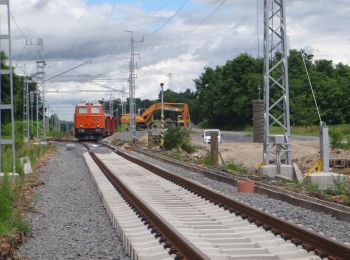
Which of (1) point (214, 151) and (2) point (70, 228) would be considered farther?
(1) point (214, 151)

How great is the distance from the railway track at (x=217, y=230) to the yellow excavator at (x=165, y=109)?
49.5 metres

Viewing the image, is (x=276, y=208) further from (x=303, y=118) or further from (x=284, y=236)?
(x=303, y=118)

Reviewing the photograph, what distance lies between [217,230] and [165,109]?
2556 inches

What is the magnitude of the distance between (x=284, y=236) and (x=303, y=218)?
8.69 ft

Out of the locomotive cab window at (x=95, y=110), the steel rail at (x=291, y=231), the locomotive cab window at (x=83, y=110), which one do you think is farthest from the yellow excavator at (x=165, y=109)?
the steel rail at (x=291, y=231)

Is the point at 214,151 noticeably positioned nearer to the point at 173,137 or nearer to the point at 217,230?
the point at 173,137

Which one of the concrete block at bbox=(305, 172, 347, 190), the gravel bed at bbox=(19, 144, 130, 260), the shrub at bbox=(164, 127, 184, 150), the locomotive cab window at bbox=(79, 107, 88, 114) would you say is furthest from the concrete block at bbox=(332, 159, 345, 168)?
the locomotive cab window at bbox=(79, 107, 88, 114)

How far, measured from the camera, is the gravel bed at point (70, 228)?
30.9ft

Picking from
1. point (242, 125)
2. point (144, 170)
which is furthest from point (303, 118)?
point (144, 170)

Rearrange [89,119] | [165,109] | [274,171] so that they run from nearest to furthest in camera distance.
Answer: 1. [274,171]
2. [89,119]
3. [165,109]

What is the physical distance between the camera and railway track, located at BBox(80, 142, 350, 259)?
334 inches

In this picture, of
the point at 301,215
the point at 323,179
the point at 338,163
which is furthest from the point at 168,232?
the point at 338,163

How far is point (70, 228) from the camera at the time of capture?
38.7ft

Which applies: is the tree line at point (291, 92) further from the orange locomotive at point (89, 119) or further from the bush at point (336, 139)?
the bush at point (336, 139)
